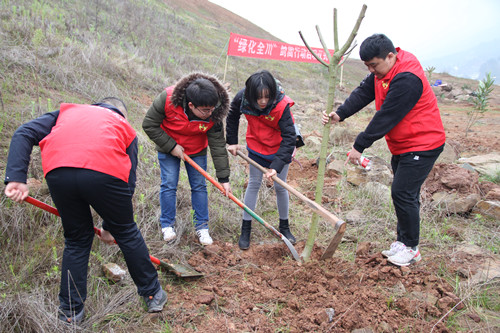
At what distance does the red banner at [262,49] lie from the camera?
8.50 meters

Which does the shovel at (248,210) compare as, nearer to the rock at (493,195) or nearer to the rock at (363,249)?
the rock at (363,249)

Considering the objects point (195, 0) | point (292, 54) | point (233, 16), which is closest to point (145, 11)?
point (292, 54)

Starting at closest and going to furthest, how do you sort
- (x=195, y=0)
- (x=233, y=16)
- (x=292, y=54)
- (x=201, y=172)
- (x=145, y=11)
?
1. (x=201, y=172)
2. (x=292, y=54)
3. (x=145, y=11)
4. (x=195, y=0)
5. (x=233, y=16)

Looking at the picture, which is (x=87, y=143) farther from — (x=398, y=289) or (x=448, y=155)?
(x=448, y=155)

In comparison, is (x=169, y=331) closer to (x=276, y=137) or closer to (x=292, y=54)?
(x=276, y=137)

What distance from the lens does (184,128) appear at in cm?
256

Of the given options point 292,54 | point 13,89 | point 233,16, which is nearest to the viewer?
point 13,89

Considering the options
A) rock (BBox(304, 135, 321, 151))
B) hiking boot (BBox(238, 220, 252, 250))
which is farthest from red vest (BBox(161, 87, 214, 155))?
rock (BBox(304, 135, 321, 151))

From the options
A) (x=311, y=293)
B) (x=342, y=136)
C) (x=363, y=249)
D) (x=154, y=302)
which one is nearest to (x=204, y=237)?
(x=154, y=302)

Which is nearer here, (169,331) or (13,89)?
(169,331)

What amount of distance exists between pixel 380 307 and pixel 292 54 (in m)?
11.1

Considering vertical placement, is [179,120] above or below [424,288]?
above

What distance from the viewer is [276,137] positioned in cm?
272

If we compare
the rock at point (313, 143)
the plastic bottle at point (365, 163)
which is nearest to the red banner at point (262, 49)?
the rock at point (313, 143)
